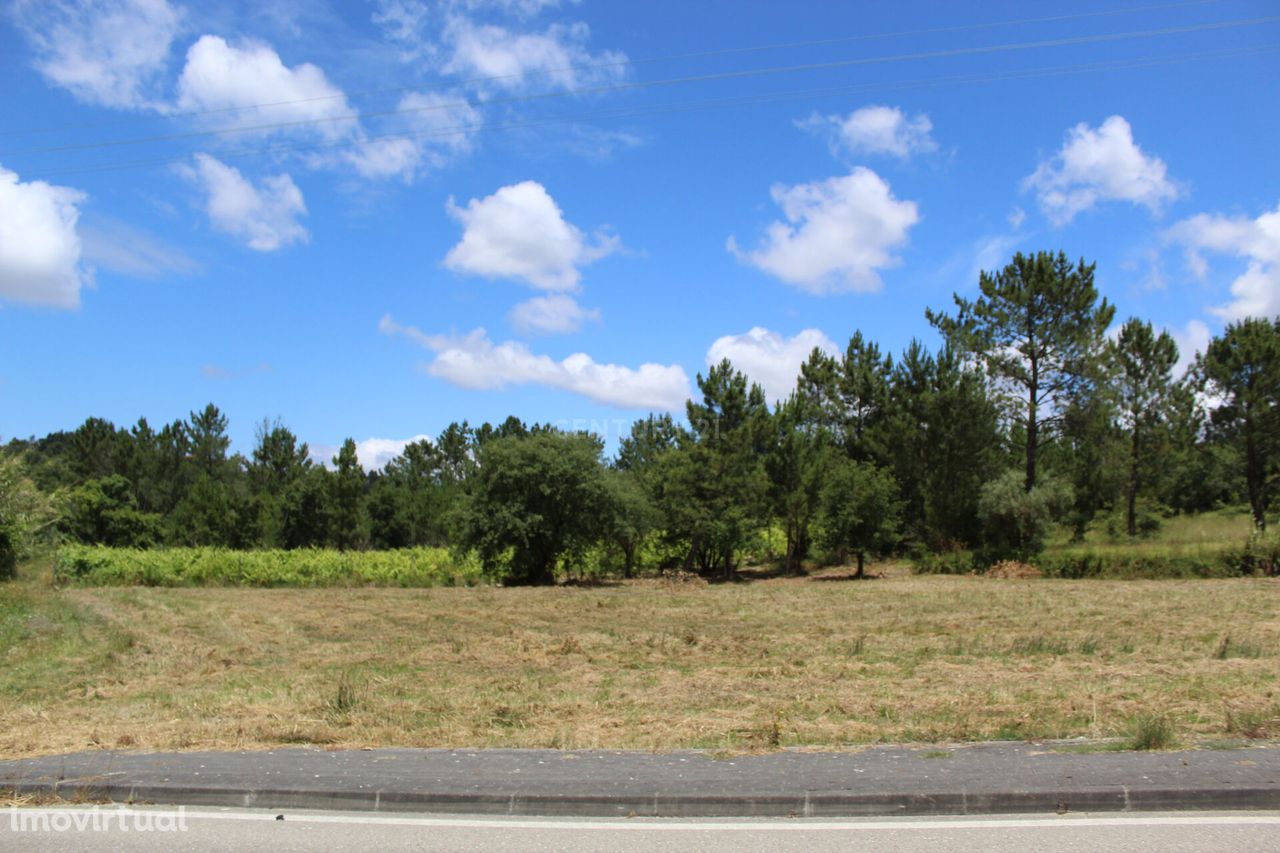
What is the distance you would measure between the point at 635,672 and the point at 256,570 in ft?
107

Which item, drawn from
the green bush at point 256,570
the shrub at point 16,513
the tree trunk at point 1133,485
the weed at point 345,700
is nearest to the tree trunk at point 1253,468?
the tree trunk at point 1133,485

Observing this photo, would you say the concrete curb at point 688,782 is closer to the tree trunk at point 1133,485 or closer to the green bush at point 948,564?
the green bush at point 948,564

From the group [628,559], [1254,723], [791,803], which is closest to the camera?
[791,803]

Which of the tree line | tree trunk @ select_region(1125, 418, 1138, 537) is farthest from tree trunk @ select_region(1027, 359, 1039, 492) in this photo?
tree trunk @ select_region(1125, 418, 1138, 537)

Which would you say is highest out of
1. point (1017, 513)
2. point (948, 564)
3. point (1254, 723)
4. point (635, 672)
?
point (1017, 513)

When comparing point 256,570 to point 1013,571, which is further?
point 256,570

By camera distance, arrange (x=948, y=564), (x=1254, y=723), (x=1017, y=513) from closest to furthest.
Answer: (x=1254, y=723) < (x=1017, y=513) < (x=948, y=564)

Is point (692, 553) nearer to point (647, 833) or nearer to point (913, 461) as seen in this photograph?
point (913, 461)

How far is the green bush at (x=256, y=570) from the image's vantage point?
128 feet

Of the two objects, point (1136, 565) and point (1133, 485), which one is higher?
point (1133, 485)

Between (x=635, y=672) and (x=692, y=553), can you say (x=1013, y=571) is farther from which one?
(x=635, y=672)

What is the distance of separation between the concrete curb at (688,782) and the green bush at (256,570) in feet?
103

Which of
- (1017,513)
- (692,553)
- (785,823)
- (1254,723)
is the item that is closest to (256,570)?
(692,553)

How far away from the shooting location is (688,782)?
6.44 metres
